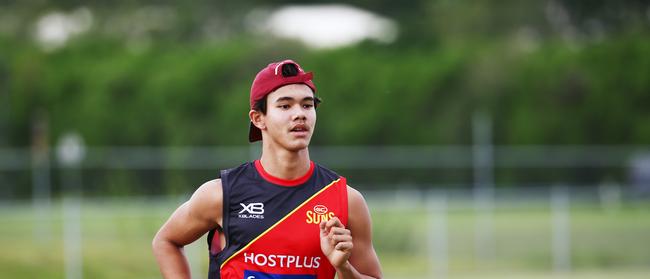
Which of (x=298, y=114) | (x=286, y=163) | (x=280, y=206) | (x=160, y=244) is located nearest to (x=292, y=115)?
(x=298, y=114)

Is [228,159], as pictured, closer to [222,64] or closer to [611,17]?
[222,64]

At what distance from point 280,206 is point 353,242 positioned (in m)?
0.37

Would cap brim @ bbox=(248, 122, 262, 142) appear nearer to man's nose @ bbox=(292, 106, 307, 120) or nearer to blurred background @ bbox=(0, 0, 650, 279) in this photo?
man's nose @ bbox=(292, 106, 307, 120)

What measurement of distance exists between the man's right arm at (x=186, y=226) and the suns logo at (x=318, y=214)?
0.40 metres

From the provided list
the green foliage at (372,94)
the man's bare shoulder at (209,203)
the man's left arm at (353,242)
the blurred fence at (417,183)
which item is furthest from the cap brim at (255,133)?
the green foliage at (372,94)

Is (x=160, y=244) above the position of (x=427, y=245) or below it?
below

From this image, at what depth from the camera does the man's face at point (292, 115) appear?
507 cm

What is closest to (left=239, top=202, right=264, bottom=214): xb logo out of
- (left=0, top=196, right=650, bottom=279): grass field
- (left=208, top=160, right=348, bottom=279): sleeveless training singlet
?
(left=208, top=160, right=348, bottom=279): sleeveless training singlet

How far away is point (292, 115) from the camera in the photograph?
16.6 feet

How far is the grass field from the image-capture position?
1877cm

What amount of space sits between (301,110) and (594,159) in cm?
2797

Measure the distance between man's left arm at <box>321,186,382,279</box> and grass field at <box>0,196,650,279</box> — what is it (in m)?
12.3

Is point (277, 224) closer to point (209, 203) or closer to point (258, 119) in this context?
point (209, 203)

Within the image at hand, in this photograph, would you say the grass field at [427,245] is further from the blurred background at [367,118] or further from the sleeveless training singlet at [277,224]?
the sleeveless training singlet at [277,224]
